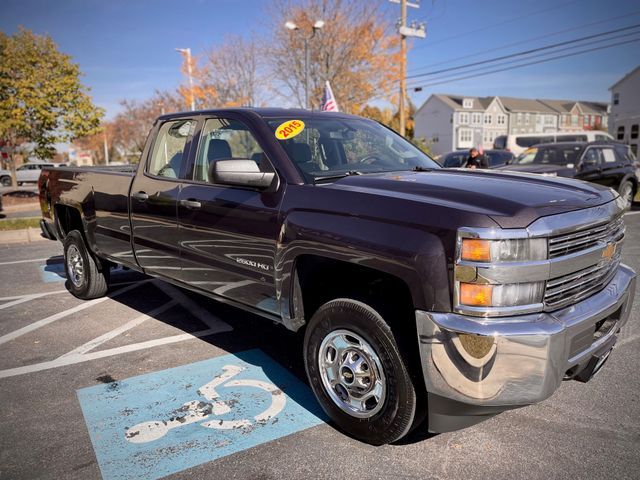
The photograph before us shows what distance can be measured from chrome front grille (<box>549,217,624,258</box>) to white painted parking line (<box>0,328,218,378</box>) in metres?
3.24

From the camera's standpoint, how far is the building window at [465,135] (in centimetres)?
6556

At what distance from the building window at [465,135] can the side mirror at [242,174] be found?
66.6 metres

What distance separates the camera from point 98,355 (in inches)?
164

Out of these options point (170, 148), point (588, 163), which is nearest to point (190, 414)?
point (170, 148)

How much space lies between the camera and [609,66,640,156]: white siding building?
2021 inches

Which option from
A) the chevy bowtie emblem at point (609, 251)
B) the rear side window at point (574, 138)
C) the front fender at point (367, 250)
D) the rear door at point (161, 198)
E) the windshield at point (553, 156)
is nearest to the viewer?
the front fender at point (367, 250)

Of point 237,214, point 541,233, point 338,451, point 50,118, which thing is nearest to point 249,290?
point 237,214

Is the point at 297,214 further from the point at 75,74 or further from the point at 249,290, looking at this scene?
the point at 75,74

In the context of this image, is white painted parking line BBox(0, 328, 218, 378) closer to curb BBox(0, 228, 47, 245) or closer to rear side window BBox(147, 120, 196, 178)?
rear side window BBox(147, 120, 196, 178)

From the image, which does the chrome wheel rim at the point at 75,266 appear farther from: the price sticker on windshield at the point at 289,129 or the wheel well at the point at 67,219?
the price sticker on windshield at the point at 289,129

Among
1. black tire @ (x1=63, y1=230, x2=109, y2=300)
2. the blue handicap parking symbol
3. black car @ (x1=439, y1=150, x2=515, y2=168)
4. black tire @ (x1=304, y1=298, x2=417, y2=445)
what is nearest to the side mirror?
black tire @ (x1=304, y1=298, x2=417, y2=445)

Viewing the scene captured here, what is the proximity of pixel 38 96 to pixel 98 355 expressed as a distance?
15.6 metres

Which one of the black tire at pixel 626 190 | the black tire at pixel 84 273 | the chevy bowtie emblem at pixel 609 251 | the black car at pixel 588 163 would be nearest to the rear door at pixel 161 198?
the black tire at pixel 84 273

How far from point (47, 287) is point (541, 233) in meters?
6.23
